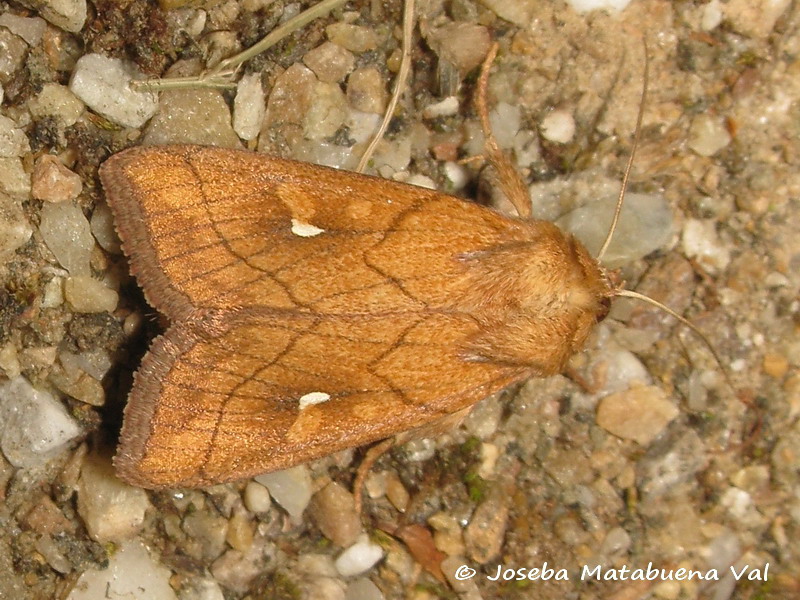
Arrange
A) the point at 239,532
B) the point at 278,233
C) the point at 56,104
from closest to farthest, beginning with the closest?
the point at 278,233 → the point at 56,104 → the point at 239,532

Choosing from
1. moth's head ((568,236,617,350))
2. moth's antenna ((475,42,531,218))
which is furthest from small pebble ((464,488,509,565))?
moth's antenna ((475,42,531,218))

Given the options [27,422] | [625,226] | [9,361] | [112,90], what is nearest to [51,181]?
[112,90]

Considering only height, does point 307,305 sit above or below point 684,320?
above

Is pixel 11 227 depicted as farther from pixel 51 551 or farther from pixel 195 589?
pixel 195 589

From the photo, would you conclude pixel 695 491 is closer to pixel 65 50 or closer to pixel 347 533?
pixel 347 533

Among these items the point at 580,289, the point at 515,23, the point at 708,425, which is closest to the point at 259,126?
the point at 515,23

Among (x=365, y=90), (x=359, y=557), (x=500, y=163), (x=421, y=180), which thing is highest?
(x=365, y=90)

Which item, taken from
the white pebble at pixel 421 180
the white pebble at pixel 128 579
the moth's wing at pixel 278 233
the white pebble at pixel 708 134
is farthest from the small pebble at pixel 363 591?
the white pebble at pixel 708 134
